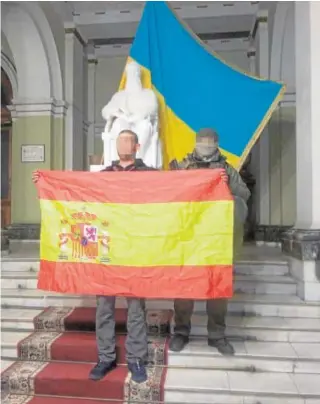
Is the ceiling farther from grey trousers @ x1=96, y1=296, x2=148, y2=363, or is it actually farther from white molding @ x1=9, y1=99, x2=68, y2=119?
grey trousers @ x1=96, y1=296, x2=148, y2=363

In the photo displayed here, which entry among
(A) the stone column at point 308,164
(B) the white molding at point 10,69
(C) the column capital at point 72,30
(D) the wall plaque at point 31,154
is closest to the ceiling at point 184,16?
(C) the column capital at point 72,30

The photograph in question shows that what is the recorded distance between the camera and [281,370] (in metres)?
2.62

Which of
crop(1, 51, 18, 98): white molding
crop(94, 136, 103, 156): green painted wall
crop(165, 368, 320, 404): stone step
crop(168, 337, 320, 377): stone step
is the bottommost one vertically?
crop(165, 368, 320, 404): stone step

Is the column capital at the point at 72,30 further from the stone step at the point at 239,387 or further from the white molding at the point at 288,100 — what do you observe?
the stone step at the point at 239,387

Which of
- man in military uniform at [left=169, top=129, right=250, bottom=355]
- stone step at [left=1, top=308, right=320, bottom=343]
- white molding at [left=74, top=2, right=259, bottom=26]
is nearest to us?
man in military uniform at [left=169, top=129, right=250, bottom=355]

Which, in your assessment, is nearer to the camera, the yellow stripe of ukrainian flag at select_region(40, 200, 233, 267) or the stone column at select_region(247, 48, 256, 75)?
the yellow stripe of ukrainian flag at select_region(40, 200, 233, 267)

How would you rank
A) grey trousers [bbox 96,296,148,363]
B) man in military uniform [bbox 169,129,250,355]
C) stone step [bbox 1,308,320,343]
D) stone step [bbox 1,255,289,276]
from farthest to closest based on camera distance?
stone step [bbox 1,255,289,276], stone step [bbox 1,308,320,343], man in military uniform [bbox 169,129,250,355], grey trousers [bbox 96,296,148,363]

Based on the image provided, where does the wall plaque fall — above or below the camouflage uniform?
above

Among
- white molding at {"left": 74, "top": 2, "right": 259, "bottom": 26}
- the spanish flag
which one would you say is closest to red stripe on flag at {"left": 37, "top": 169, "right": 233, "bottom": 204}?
the spanish flag

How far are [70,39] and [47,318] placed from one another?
5623 mm

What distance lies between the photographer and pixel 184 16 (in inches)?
277

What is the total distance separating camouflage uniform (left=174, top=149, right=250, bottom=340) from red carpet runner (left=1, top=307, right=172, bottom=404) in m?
0.35

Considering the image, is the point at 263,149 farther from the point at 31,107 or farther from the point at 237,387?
the point at 237,387

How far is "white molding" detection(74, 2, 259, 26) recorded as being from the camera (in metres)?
6.87
